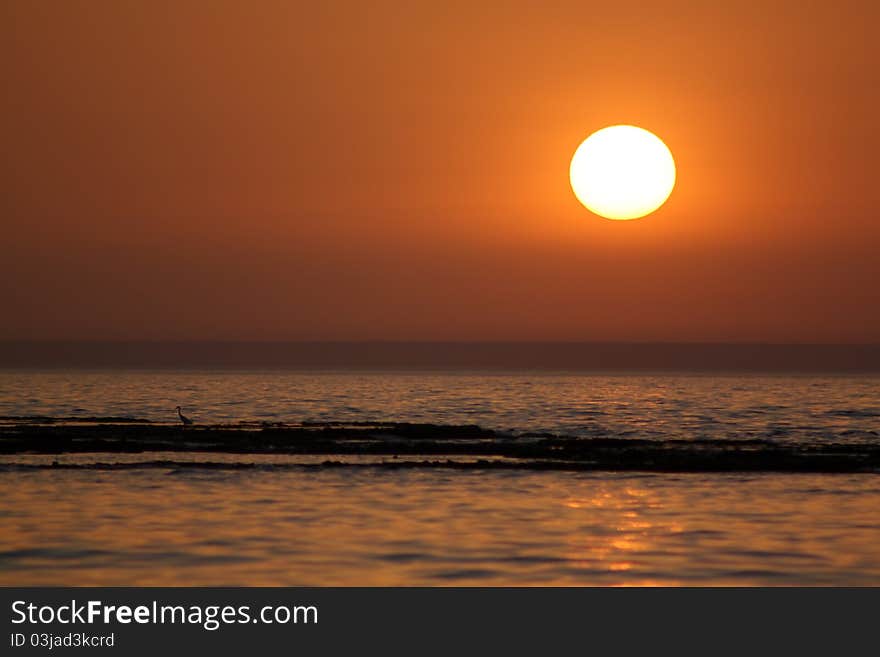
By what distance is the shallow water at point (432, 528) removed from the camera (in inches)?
1000

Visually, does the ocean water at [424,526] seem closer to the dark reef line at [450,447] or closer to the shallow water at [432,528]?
the shallow water at [432,528]

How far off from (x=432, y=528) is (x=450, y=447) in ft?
79.7

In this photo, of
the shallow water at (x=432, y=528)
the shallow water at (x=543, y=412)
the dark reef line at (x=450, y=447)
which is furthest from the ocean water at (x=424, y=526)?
the shallow water at (x=543, y=412)

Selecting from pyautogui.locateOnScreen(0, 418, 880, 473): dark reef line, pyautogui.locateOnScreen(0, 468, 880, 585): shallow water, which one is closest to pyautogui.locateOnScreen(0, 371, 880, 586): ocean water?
pyautogui.locateOnScreen(0, 468, 880, 585): shallow water

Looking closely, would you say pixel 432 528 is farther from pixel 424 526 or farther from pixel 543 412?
pixel 543 412

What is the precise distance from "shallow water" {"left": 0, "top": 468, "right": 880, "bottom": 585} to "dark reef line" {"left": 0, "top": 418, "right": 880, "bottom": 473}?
Result: 2.87 meters

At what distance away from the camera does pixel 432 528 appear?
→ 1242 inches

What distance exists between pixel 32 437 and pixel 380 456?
1595 centimetres

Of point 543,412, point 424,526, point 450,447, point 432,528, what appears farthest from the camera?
point 543,412

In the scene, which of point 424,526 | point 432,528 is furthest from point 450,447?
point 432,528
